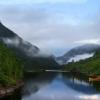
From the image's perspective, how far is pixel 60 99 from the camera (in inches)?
4673

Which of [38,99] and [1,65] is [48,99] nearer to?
[38,99]

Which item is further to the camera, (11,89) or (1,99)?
(11,89)

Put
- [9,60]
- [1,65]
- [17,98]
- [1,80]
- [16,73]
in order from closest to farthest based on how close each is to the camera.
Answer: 1. [17,98]
2. [1,80]
3. [1,65]
4. [9,60]
5. [16,73]

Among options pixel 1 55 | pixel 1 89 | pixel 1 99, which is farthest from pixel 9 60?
pixel 1 99

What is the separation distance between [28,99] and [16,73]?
53658mm

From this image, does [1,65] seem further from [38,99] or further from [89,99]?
[89,99]

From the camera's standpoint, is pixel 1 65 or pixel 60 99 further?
pixel 1 65

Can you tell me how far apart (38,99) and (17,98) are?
739cm

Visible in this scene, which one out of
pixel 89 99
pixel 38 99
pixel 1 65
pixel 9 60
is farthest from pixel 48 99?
pixel 9 60

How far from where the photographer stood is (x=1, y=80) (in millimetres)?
127250

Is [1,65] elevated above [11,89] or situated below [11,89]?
above

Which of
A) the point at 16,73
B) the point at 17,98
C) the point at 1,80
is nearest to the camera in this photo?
the point at 17,98

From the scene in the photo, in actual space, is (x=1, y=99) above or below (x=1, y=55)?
below

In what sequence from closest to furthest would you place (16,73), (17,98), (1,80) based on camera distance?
(17,98)
(1,80)
(16,73)
